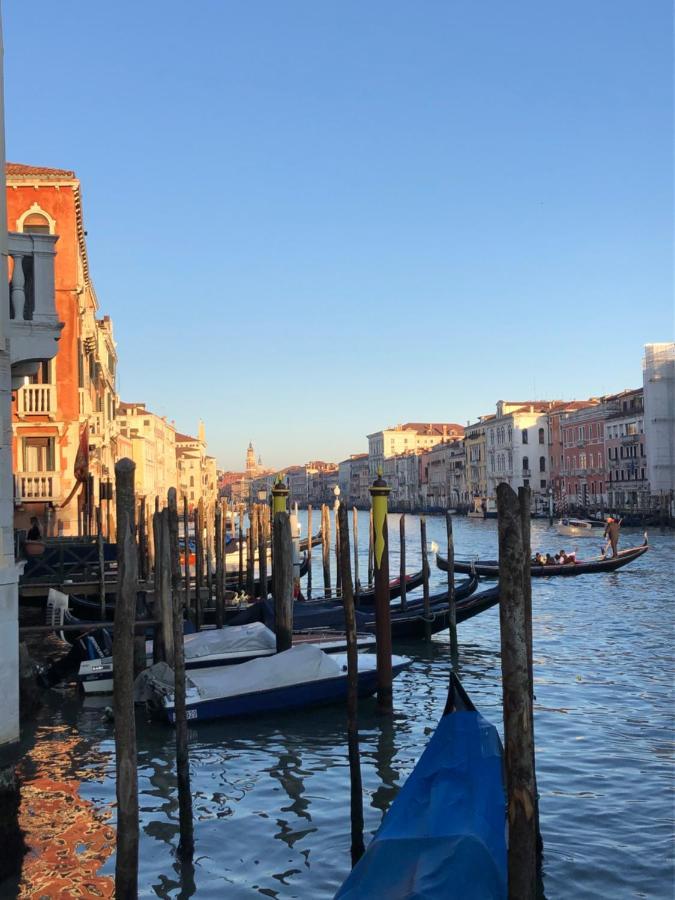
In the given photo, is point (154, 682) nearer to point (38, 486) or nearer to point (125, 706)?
point (125, 706)

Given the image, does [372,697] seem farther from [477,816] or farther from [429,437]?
[429,437]

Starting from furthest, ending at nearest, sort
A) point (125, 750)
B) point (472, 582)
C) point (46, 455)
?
point (46, 455), point (472, 582), point (125, 750)

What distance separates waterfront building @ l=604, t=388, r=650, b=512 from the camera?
48.9 m

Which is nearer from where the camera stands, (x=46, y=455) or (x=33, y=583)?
(x=33, y=583)

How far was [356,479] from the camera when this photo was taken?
5039 inches

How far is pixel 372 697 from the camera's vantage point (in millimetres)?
9289

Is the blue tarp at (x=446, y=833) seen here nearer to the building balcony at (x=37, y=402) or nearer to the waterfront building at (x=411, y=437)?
the building balcony at (x=37, y=402)

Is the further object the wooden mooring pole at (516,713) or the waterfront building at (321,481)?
the waterfront building at (321,481)

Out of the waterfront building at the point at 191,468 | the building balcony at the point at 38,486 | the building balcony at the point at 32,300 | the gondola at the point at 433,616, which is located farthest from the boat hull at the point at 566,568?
the waterfront building at the point at 191,468

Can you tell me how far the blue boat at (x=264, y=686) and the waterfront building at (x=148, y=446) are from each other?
34668 millimetres

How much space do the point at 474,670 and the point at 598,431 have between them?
4607cm

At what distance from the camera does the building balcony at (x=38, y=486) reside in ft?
56.1

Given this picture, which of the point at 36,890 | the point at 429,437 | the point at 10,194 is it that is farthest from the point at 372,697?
the point at 429,437

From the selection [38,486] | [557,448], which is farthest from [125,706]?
[557,448]
